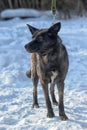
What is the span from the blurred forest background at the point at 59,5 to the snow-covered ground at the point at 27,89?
5.03 meters

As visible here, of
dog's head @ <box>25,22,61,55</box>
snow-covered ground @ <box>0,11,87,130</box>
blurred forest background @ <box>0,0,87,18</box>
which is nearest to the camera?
dog's head @ <box>25,22,61,55</box>

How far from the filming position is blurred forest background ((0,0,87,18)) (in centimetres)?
1873

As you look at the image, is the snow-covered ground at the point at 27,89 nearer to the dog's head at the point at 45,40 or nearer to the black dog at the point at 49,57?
the black dog at the point at 49,57

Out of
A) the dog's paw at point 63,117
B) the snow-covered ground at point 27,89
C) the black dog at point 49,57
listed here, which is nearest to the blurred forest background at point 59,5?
the snow-covered ground at point 27,89

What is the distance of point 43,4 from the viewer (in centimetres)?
1977

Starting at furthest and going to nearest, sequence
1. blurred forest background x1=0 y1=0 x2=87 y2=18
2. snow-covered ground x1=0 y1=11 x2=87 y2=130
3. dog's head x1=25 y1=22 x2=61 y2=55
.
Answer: blurred forest background x1=0 y1=0 x2=87 y2=18
snow-covered ground x1=0 y1=11 x2=87 y2=130
dog's head x1=25 y1=22 x2=61 y2=55

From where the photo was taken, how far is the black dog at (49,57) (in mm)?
5852

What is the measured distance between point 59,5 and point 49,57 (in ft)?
42.8

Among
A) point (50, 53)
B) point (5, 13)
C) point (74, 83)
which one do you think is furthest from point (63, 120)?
point (5, 13)

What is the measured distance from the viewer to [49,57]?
608 centimetres

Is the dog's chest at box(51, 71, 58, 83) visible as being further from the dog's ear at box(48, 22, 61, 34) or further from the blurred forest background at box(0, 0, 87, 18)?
the blurred forest background at box(0, 0, 87, 18)

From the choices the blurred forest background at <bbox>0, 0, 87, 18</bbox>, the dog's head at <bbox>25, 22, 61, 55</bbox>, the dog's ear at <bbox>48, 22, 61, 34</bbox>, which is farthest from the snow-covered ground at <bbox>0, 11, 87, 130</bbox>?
the blurred forest background at <bbox>0, 0, 87, 18</bbox>

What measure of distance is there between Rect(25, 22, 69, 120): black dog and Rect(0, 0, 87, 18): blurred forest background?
12.2 metres

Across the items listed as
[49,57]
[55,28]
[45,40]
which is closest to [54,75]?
[49,57]
